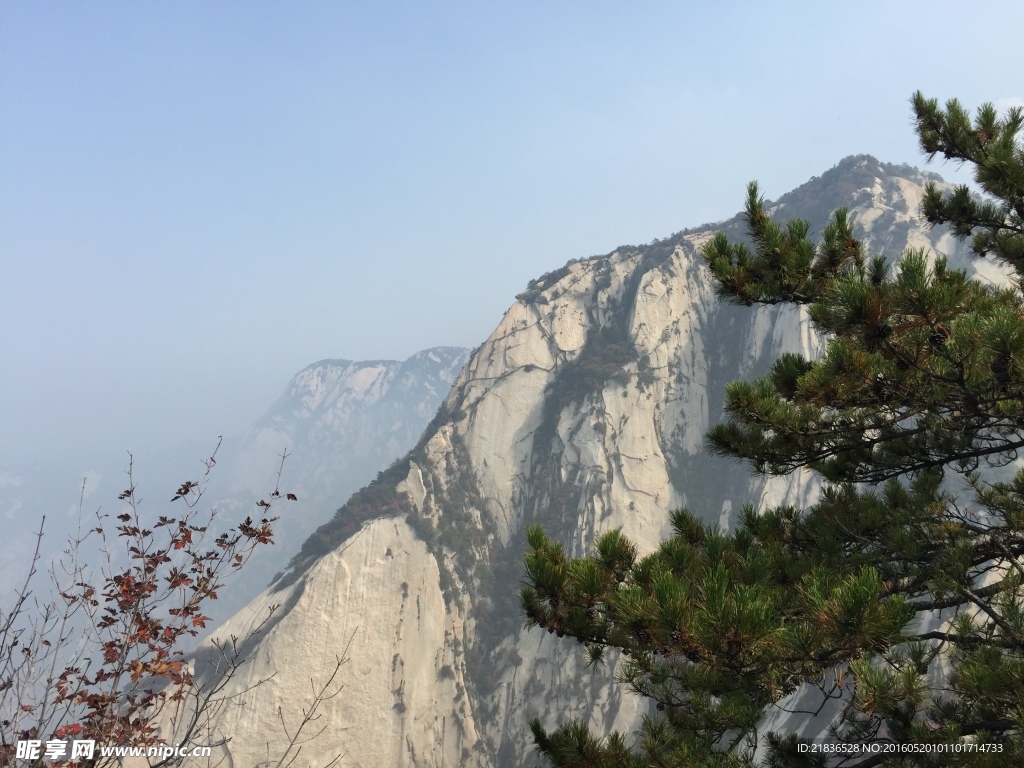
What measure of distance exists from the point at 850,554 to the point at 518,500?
117ft

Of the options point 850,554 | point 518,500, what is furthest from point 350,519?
point 850,554

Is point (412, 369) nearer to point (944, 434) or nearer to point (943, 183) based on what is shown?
point (943, 183)

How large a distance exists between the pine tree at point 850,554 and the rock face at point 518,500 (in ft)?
68.9

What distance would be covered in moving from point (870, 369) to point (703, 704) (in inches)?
120

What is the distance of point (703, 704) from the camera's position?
4656 mm

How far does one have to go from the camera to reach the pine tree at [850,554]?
368cm

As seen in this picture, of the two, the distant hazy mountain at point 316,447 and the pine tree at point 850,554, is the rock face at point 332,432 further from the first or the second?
the pine tree at point 850,554

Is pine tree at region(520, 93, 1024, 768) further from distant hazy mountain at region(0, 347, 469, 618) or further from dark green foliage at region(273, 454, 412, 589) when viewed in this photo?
distant hazy mountain at region(0, 347, 469, 618)

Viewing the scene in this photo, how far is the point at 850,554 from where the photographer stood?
6160mm

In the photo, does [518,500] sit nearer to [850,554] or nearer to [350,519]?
[350,519]

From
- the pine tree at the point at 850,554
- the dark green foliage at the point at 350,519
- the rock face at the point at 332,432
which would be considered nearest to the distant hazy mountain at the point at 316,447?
the rock face at the point at 332,432

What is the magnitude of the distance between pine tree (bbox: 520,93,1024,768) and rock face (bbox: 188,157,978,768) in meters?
21.0

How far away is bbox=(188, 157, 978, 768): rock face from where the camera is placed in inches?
1223

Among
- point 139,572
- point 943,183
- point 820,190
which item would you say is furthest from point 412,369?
point 139,572
